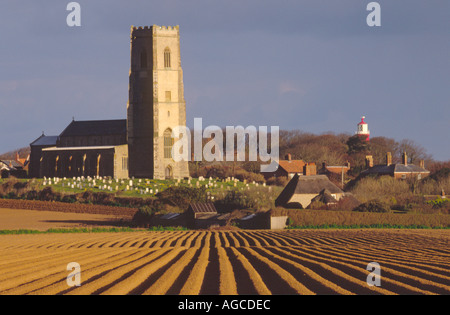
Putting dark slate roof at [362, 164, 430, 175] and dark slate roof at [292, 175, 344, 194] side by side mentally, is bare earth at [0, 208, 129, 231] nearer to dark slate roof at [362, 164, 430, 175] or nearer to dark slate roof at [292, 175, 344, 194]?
dark slate roof at [292, 175, 344, 194]

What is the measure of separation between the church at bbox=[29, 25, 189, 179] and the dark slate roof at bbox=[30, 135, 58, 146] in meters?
4.97

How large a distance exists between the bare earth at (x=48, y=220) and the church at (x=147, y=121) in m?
22.1

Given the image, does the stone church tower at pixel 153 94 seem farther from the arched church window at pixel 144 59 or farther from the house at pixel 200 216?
the house at pixel 200 216

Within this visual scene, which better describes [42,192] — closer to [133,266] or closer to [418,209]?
[418,209]

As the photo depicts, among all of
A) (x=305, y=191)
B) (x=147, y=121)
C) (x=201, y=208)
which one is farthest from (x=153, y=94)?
(x=201, y=208)

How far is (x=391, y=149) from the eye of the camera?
104 m

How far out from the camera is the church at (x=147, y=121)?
80188 mm

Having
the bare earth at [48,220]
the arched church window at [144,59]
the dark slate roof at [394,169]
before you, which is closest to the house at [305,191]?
the bare earth at [48,220]

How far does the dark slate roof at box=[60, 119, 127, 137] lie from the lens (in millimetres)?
86188

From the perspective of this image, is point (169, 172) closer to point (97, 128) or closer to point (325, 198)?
point (97, 128)

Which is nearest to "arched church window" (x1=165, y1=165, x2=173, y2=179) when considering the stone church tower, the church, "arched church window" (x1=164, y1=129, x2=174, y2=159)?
the church

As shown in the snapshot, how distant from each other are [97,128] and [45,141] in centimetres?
840
